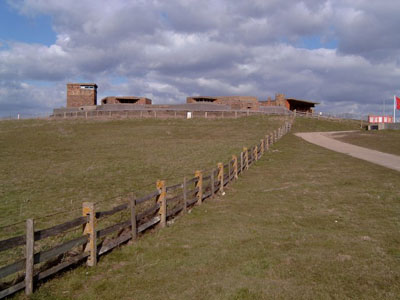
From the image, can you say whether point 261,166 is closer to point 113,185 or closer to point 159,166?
point 159,166

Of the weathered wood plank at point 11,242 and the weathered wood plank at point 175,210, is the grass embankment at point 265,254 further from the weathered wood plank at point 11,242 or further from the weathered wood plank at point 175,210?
the weathered wood plank at point 11,242

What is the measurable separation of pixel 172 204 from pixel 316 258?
5525mm

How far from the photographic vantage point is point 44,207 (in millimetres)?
12906

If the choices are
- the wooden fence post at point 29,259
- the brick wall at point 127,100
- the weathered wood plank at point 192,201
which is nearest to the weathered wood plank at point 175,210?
the weathered wood plank at point 192,201

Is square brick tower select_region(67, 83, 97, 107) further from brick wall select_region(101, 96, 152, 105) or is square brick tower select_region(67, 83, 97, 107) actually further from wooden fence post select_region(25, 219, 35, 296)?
wooden fence post select_region(25, 219, 35, 296)

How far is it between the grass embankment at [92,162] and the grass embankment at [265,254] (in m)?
1.95

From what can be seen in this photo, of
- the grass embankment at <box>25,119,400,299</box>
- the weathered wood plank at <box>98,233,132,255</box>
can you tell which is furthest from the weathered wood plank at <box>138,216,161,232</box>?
the weathered wood plank at <box>98,233,132,255</box>

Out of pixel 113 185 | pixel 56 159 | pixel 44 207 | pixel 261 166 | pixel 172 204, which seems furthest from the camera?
pixel 56 159

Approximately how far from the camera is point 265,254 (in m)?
7.55

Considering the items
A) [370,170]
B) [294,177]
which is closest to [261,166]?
[294,177]

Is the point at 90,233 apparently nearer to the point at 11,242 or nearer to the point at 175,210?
the point at 11,242

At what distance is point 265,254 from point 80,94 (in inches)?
2708

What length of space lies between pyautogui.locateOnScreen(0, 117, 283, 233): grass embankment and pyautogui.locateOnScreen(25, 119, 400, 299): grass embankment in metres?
1.95

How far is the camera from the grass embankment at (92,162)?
13.9m
